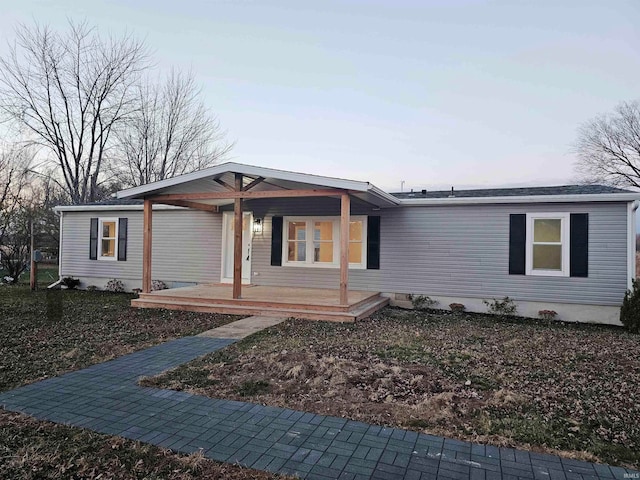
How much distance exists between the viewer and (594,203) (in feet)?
27.4

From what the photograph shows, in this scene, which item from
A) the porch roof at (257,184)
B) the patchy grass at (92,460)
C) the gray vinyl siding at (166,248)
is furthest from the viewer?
the gray vinyl siding at (166,248)

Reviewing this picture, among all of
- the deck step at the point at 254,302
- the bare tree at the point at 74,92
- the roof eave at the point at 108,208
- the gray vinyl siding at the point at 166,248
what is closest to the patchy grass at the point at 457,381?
the deck step at the point at 254,302

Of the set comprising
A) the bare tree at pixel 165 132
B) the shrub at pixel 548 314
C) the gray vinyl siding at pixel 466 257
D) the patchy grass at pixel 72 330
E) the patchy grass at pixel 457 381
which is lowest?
the patchy grass at pixel 72 330

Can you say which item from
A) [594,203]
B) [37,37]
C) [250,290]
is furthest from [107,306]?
[37,37]

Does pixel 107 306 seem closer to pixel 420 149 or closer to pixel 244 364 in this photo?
pixel 244 364

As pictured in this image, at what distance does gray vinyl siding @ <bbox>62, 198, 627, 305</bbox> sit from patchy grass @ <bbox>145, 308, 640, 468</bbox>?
1939 millimetres

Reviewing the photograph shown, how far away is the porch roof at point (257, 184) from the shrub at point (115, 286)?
4540mm

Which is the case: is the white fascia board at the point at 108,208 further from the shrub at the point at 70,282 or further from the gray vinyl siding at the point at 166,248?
the shrub at the point at 70,282

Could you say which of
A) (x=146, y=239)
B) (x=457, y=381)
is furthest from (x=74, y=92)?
(x=457, y=381)

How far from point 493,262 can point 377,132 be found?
708 centimetres

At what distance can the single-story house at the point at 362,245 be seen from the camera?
821 cm

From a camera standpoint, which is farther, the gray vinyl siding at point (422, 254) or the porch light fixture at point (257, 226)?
the porch light fixture at point (257, 226)

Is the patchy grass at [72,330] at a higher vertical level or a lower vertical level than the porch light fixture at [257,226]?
lower

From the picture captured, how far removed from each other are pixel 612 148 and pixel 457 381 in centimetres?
3057
